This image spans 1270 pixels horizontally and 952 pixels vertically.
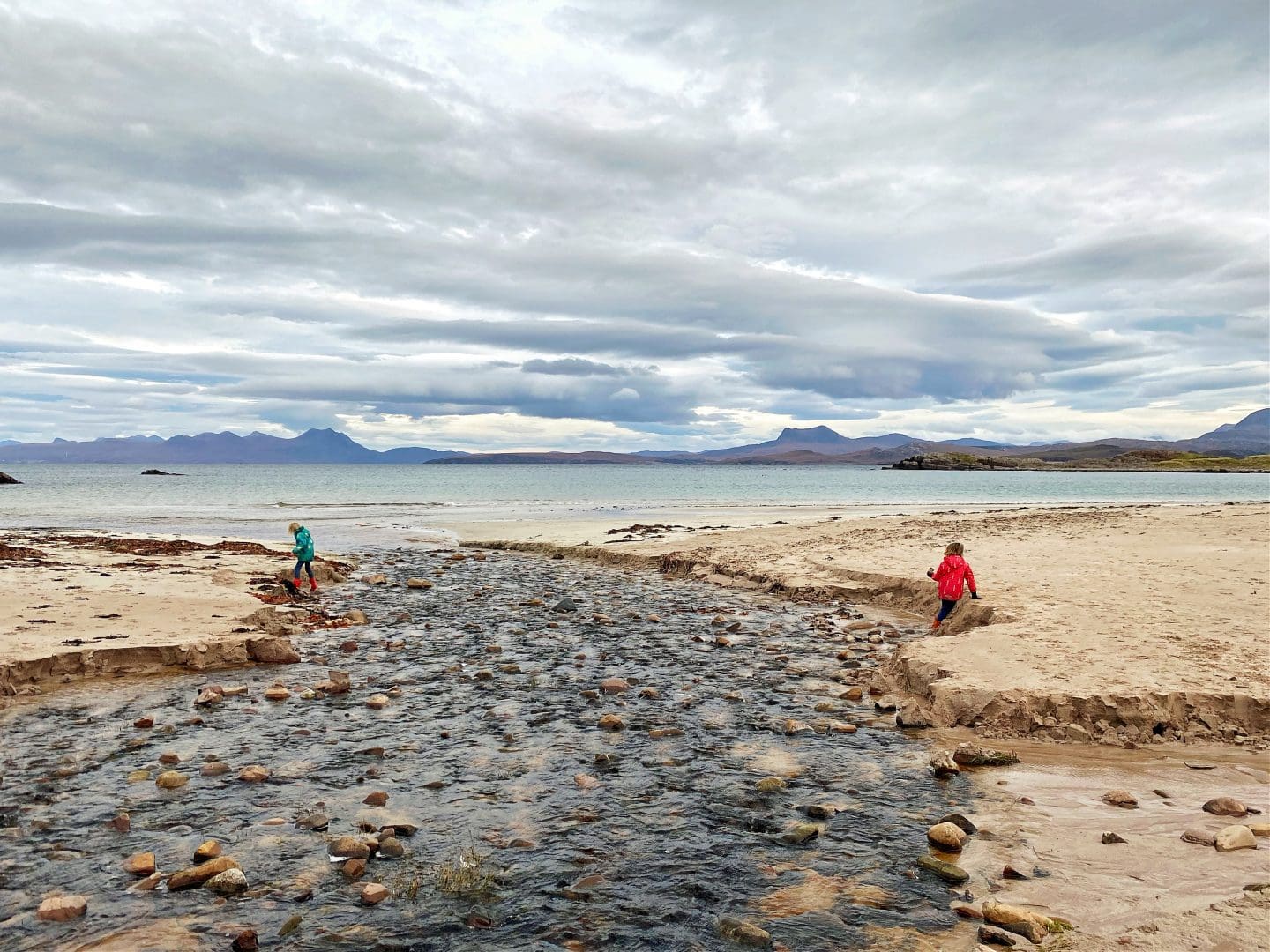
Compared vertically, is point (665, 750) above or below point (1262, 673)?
below

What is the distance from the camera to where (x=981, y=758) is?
10258 millimetres

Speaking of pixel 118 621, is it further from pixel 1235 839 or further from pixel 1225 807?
pixel 1225 807

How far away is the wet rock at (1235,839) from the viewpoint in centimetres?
761

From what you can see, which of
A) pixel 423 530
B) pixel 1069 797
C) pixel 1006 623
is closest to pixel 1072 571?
pixel 1006 623

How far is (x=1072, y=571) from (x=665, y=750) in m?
18.0

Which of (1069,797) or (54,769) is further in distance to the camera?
(54,769)

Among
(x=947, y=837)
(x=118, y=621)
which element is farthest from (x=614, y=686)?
(x=118, y=621)

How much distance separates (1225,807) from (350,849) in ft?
30.5

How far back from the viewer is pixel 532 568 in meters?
32.2

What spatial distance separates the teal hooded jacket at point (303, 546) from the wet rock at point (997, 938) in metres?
22.0

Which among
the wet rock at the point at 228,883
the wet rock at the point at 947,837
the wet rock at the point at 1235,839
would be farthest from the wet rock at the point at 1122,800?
the wet rock at the point at 228,883

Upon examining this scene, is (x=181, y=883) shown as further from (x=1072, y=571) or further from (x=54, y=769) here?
(x=1072, y=571)

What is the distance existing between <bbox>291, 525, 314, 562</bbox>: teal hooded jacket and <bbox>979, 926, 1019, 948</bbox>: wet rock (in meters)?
22.0

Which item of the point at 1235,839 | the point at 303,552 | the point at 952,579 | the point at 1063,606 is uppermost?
the point at 952,579
